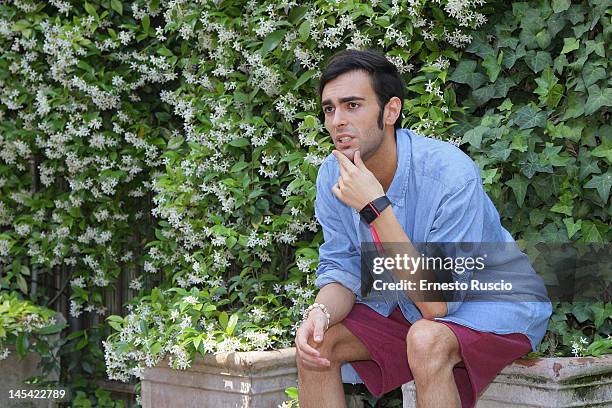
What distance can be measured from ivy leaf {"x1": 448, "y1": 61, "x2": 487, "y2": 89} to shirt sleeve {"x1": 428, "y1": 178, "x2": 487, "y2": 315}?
3.08 ft

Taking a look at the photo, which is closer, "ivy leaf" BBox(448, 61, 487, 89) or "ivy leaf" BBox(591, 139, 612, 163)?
"ivy leaf" BBox(591, 139, 612, 163)

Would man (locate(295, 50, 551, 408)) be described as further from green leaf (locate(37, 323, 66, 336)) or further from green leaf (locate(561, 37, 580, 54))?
green leaf (locate(37, 323, 66, 336))

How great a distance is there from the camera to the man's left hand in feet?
9.77

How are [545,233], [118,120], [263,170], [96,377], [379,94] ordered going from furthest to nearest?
[96,377] → [118,120] → [263,170] → [545,233] → [379,94]

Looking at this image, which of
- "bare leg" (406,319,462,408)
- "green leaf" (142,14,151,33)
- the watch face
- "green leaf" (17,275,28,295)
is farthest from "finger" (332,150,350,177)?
"green leaf" (17,275,28,295)

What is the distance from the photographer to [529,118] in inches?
145

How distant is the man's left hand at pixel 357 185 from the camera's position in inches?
117

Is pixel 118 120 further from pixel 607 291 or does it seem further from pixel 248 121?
pixel 607 291

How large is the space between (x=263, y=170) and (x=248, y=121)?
23 centimetres

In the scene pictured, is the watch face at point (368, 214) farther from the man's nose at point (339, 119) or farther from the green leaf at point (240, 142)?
the green leaf at point (240, 142)

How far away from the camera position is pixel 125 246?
5352 mm

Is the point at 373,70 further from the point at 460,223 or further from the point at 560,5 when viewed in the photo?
the point at 560,5

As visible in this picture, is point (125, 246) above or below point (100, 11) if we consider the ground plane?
below

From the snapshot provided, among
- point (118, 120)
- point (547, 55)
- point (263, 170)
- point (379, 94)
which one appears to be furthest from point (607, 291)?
point (118, 120)
